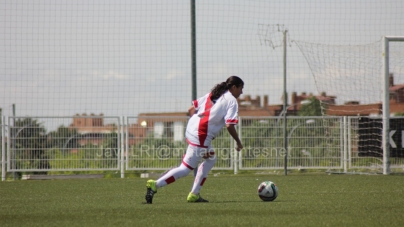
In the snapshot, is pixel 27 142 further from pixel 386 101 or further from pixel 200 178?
pixel 200 178

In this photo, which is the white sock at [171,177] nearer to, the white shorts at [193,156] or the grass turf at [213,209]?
the white shorts at [193,156]

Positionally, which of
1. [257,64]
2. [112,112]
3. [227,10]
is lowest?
[112,112]

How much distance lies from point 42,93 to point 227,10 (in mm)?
5085

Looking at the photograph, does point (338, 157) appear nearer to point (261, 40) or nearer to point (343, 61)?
point (343, 61)

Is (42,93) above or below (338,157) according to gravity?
above

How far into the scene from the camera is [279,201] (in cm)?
910

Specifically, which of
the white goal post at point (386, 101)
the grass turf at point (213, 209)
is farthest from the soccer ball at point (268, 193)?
the white goal post at point (386, 101)

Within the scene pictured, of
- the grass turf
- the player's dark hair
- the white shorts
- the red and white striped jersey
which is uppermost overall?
the player's dark hair

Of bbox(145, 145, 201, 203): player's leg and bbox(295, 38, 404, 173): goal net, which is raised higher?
bbox(295, 38, 404, 173): goal net

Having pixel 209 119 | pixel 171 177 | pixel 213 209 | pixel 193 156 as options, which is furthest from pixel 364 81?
pixel 213 209

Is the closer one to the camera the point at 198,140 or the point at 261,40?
the point at 198,140

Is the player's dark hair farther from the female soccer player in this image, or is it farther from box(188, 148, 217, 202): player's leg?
box(188, 148, 217, 202): player's leg

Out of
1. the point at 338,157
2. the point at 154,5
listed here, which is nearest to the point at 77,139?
the point at 154,5

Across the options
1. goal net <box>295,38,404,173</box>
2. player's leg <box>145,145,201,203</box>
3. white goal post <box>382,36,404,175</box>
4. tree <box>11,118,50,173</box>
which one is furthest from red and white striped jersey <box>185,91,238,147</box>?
tree <box>11,118,50,173</box>
